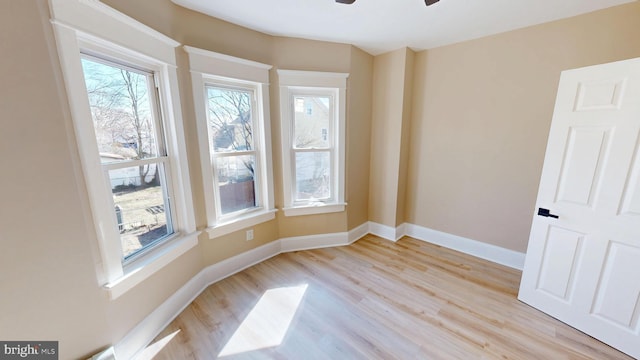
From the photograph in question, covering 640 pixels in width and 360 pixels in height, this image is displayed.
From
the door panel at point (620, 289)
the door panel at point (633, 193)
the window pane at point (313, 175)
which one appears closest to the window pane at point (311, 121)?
the window pane at point (313, 175)

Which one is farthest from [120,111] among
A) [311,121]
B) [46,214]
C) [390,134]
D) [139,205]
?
[390,134]

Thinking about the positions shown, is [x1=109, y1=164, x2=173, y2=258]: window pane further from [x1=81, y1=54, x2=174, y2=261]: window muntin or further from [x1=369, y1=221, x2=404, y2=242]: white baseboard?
[x1=369, y1=221, x2=404, y2=242]: white baseboard

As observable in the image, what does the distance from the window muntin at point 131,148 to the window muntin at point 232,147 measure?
0.48m

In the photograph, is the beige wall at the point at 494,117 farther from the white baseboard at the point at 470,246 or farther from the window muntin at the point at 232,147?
the window muntin at the point at 232,147

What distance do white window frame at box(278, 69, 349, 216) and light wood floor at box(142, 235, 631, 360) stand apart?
69 cm

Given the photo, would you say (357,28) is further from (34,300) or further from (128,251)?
(34,300)

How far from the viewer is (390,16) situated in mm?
2066

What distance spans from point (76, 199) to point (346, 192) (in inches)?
97.0

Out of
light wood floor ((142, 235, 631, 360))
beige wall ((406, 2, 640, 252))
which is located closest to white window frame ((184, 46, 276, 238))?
light wood floor ((142, 235, 631, 360))

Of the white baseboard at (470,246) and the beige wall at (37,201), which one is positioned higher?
the beige wall at (37,201)

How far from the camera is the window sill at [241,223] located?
7.50 feet

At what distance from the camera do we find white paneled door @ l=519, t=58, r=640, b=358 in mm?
1514

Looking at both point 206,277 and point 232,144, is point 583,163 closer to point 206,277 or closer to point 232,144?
point 232,144

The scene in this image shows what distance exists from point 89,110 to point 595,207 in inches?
131
